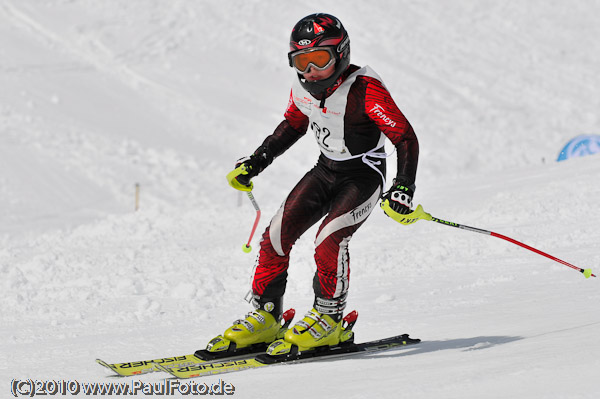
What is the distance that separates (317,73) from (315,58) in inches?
3.8

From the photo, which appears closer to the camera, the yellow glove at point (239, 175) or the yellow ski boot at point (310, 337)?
the yellow ski boot at point (310, 337)

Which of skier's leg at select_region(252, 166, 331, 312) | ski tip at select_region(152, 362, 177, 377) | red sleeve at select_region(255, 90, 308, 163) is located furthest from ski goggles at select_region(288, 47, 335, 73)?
ski tip at select_region(152, 362, 177, 377)

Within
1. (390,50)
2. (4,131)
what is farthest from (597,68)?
(4,131)

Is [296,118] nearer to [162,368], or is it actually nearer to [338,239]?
[338,239]

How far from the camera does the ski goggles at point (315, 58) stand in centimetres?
459

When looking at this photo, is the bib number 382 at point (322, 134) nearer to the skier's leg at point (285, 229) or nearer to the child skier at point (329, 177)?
the child skier at point (329, 177)

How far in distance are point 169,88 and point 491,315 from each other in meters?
16.1

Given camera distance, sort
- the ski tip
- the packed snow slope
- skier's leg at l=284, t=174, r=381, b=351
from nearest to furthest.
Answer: the ski tip → skier's leg at l=284, t=174, r=381, b=351 → the packed snow slope

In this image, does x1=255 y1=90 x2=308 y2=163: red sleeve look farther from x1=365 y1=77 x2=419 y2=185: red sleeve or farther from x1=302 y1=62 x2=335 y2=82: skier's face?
x1=365 y1=77 x2=419 y2=185: red sleeve

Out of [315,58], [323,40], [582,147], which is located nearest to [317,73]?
[315,58]

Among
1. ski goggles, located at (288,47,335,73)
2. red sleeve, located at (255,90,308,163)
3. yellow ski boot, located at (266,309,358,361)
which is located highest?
ski goggles, located at (288,47,335,73)

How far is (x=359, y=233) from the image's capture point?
9.52 metres

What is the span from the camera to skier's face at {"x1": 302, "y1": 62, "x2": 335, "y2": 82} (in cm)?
464

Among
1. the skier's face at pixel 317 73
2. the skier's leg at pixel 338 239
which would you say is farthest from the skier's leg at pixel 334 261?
the skier's face at pixel 317 73
